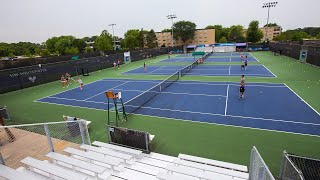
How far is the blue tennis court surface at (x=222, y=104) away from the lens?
12500 mm

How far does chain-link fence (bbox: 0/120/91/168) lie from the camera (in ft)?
29.5

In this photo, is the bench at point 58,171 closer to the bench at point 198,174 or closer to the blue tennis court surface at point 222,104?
the bench at point 198,174

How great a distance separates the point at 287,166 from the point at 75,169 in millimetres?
6631

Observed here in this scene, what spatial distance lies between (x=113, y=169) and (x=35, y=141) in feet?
21.0

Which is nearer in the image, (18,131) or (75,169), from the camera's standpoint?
(75,169)

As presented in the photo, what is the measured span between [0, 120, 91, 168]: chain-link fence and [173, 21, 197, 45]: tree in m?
113

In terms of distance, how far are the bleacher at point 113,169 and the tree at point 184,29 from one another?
116 meters

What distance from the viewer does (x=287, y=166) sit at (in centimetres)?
641

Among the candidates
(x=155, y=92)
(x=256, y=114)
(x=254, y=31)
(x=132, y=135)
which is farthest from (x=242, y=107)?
(x=254, y=31)

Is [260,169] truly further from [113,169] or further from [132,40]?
[132,40]

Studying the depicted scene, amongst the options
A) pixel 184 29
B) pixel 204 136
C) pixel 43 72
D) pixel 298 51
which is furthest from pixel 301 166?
pixel 184 29

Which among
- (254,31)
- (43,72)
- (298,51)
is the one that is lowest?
(43,72)

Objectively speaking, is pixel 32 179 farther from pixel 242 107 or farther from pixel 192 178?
pixel 242 107

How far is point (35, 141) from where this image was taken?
10656mm
